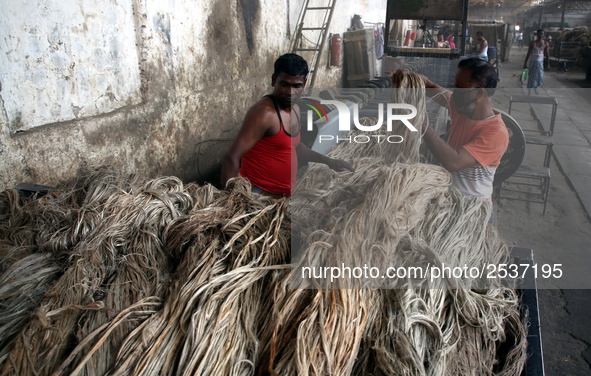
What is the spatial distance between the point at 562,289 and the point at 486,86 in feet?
7.92

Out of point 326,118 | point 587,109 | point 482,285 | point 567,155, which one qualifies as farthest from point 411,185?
point 587,109

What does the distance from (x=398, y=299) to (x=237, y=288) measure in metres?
0.53

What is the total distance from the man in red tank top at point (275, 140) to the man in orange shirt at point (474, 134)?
618mm

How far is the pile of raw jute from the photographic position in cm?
108

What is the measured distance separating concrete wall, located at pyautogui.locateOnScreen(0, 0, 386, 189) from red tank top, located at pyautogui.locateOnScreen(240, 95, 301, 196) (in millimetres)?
1310

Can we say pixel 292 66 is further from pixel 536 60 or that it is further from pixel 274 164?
pixel 536 60

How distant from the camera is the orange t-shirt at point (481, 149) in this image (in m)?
2.36

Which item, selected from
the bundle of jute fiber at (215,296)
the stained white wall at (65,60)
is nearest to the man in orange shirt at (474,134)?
the bundle of jute fiber at (215,296)

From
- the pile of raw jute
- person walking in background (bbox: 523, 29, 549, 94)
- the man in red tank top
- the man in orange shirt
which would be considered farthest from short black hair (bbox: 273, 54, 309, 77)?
person walking in background (bbox: 523, 29, 549, 94)

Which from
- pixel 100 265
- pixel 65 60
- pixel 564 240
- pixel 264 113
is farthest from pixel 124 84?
pixel 564 240

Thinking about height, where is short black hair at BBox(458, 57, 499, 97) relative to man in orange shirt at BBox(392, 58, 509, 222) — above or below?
above

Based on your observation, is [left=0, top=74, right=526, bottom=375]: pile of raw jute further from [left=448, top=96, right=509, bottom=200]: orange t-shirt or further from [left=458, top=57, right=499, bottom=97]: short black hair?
[left=458, top=57, right=499, bottom=97]: short black hair

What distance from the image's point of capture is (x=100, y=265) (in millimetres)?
1355

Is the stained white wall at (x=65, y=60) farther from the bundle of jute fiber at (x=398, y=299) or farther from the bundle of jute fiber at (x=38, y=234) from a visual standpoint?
the bundle of jute fiber at (x=398, y=299)
